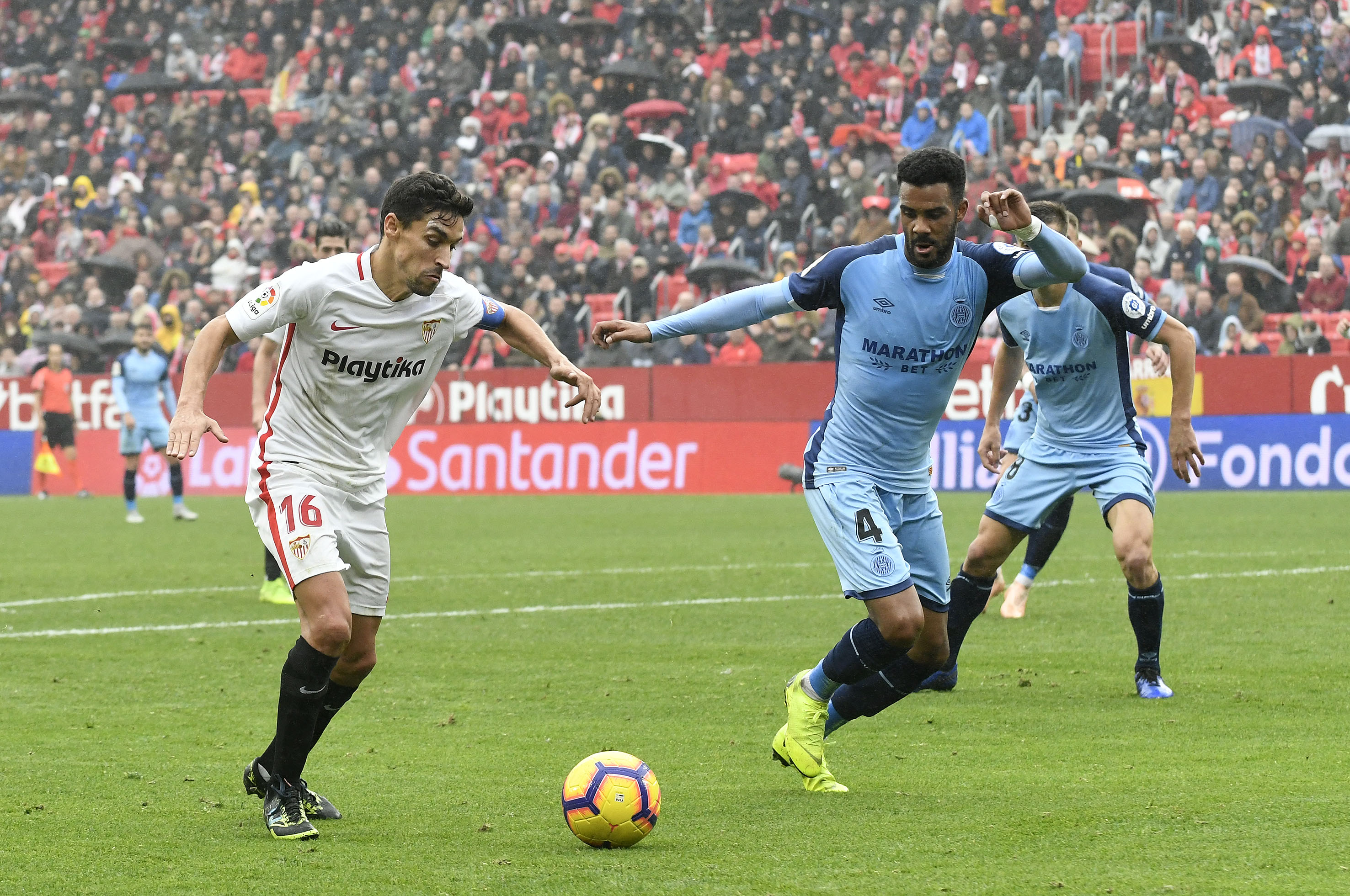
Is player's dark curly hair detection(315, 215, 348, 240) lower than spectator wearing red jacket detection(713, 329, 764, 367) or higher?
higher

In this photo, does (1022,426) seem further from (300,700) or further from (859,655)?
(300,700)

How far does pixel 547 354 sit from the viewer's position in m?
6.03

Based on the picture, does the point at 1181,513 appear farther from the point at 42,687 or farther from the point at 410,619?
the point at 42,687

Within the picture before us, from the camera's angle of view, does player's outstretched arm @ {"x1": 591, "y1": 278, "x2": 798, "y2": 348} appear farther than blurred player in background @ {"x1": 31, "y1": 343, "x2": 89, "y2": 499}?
No

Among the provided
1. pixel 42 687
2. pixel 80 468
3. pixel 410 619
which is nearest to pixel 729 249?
pixel 80 468

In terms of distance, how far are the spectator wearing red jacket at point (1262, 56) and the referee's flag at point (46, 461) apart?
19.4 m

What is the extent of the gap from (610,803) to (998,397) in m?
4.25

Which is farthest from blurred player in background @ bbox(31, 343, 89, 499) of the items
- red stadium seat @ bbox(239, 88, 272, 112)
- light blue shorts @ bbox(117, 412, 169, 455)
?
red stadium seat @ bbox(239, 88, 272, 112)

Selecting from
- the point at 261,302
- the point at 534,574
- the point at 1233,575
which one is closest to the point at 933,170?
the point at 261,302

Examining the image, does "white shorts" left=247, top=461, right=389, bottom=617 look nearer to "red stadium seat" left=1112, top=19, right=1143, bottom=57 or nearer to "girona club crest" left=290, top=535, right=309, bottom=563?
"girona club crest" left=290, top=535, right=309, bottom=563

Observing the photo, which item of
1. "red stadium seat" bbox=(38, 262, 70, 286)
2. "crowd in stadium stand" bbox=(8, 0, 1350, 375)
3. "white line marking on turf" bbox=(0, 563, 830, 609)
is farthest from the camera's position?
"red stadium seat" bbox=(38, 262, 70, 286)

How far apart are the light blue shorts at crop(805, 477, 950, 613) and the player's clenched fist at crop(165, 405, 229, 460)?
7.27 feet

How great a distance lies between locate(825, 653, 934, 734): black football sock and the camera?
6.36 m

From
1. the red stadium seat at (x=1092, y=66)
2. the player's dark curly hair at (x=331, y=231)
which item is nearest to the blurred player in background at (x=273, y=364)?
the player's dark curly hair at (x=331, y=231)
